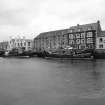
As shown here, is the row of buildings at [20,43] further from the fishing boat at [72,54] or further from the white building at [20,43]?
the fishing boat at [72,54]

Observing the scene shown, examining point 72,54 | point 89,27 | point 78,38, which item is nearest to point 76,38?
point 78,38

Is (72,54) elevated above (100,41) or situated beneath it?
situated beneath

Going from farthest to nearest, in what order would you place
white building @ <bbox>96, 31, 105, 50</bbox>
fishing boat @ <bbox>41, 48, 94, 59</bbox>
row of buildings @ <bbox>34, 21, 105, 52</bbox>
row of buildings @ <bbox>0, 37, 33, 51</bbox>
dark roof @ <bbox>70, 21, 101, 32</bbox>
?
1. row of buildings @ <bbox>0, 37, 33, 51</bbox>
2. dark roof @ <bbox>70, 21, 101, 32</bbox>
3. row of buildings @ <bbox>34, 21, 105, 52</bbox>
4. white building @ <bbox>96, 31, 105, 50</bbox>
5. fishing boat @ <bbox>41, 48, 94, 59</bbox>

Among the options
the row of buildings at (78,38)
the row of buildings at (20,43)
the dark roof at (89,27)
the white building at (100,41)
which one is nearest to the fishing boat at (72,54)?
the row of buildings at (78,38)

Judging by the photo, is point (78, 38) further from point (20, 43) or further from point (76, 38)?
point (20, 43)

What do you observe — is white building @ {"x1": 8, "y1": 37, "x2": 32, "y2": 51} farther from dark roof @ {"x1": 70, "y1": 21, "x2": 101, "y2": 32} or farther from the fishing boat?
Answer: the fishing boat

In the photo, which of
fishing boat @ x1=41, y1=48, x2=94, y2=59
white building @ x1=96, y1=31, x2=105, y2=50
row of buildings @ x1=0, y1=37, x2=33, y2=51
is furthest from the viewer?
row of buildings @ x1=0, y1=37, x2=33, y2=51

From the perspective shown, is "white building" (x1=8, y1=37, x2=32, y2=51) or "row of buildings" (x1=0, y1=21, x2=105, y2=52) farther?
"white building" (x1=8, y1=37, x2=32, y2=51)

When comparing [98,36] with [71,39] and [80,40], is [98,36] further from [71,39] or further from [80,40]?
[71,39]

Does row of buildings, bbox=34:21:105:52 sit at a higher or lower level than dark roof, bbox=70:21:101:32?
lower

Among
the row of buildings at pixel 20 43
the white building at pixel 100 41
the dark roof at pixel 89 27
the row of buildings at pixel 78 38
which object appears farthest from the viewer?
the row of buildings at pixel 20 43

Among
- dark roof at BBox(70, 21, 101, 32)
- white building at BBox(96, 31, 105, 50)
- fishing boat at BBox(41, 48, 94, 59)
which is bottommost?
fishing boat at BBox(41, 48, 94, 59)

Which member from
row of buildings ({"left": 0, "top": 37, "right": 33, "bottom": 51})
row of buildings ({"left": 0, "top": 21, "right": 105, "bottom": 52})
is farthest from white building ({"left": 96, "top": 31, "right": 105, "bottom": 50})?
row of buildings ({"left": 0, "top": 37, "right": 33, "bottom": 51})

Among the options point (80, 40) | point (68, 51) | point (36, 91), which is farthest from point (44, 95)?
point (80, 40)
